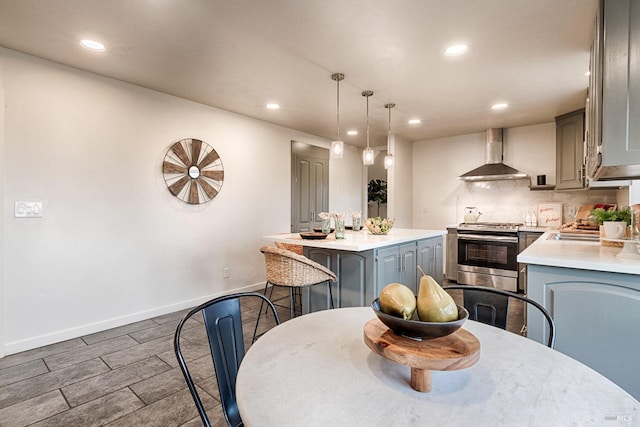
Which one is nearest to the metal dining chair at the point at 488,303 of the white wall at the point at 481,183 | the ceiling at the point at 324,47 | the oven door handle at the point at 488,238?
the ceiling at the point at 324,47

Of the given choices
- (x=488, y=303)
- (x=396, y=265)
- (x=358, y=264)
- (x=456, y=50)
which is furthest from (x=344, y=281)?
(x=456, y=50)

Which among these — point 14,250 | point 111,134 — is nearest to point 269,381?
point 14,250

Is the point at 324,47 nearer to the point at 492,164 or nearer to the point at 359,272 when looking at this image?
the point at 359,272

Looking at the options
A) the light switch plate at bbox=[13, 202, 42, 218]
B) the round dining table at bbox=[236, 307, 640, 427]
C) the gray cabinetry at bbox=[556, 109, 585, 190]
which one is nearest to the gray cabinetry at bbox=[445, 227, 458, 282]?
the gray cabinetry at bbox=[556, 109, 585, 190]

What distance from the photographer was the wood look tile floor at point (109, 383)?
5.80ft

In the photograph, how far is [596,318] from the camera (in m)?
1.62

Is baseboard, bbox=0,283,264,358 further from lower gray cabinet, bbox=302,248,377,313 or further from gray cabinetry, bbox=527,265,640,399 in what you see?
gray cabinetry, bbox=527,265,640,399

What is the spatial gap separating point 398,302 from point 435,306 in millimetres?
86

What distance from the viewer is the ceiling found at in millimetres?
1957

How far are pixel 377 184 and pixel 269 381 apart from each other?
6.35m

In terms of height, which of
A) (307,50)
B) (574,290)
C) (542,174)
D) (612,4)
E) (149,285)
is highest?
(307,50)

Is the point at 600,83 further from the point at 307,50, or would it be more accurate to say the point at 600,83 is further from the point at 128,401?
the point at 128,401

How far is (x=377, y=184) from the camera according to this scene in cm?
689

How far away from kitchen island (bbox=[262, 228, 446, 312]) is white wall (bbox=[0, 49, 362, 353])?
1.29 metres
